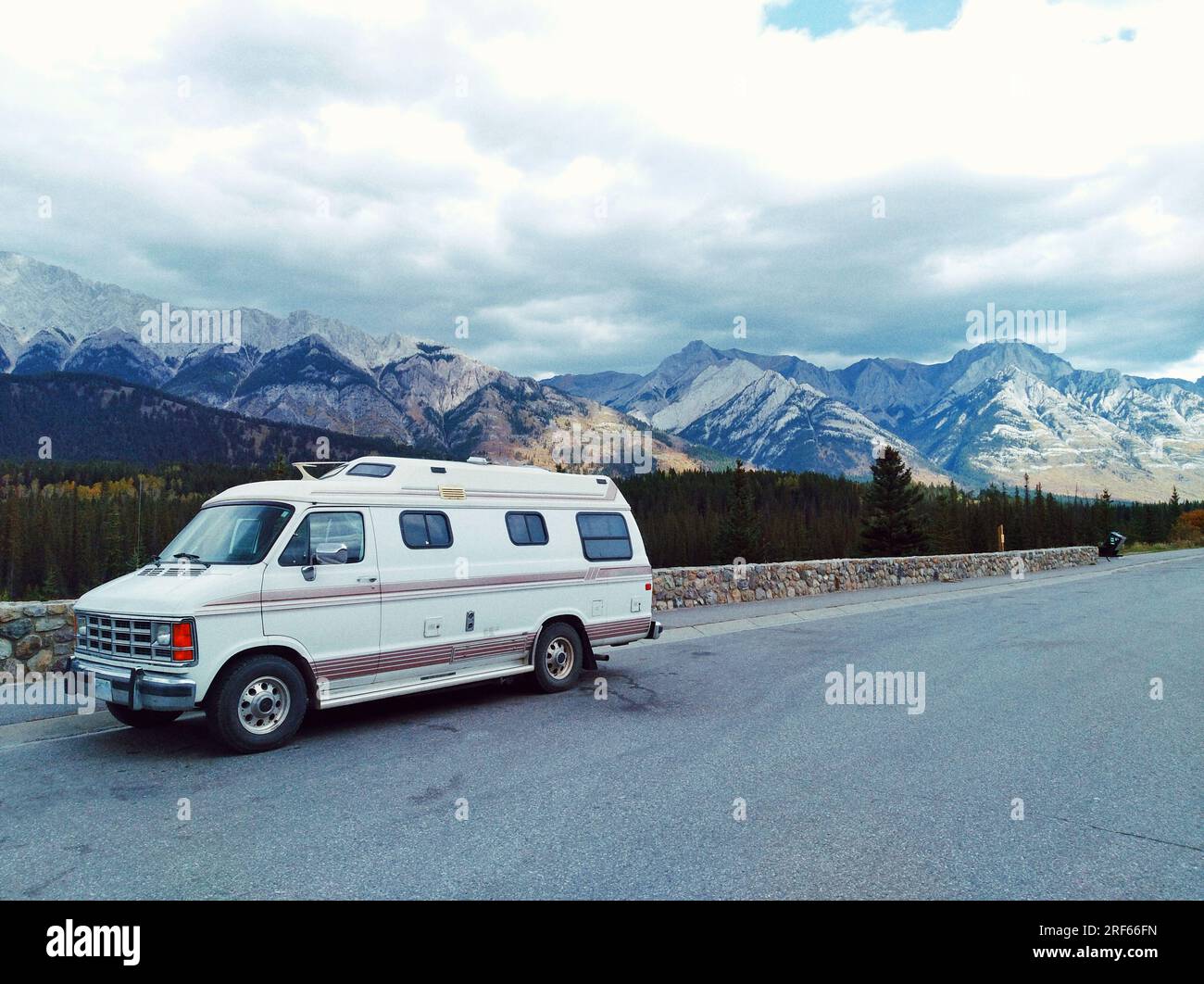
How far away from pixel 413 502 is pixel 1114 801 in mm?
6539

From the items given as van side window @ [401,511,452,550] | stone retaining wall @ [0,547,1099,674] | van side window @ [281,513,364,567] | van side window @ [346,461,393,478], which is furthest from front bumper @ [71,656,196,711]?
stone retaining wall @ [0,547,1099,674]

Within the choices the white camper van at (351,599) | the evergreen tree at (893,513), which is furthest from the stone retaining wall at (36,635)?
the evergreen tree at (893,513)

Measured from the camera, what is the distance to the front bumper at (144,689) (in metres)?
6.74

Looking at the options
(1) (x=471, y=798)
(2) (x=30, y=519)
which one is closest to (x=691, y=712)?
(1) (x=471, y=798)

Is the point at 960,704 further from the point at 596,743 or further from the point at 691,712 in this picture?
the point at 596,743

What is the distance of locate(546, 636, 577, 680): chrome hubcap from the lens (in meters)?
9.97

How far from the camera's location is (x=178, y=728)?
8.04 m

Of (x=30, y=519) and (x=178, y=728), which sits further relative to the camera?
(x=30, y=519)

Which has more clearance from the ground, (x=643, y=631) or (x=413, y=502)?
(x=413, y=502)

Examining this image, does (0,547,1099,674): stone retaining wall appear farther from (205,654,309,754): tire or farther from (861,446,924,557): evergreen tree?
(861,446,924,557): evergreen tree

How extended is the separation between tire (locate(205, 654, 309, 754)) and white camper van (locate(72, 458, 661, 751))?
0.04 ft

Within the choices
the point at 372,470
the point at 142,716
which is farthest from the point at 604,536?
the point at 142,716

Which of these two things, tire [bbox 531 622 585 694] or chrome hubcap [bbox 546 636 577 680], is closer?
tire [bbox 531 622 585 694]
